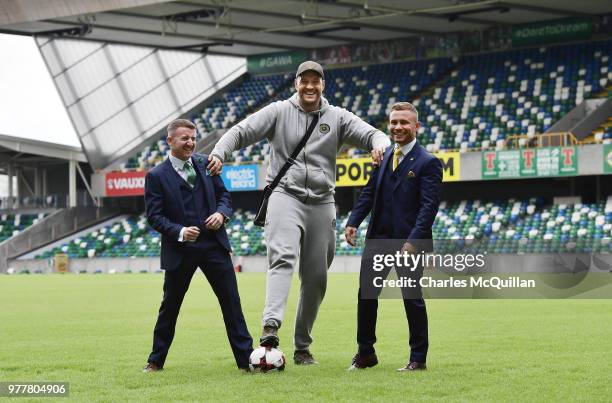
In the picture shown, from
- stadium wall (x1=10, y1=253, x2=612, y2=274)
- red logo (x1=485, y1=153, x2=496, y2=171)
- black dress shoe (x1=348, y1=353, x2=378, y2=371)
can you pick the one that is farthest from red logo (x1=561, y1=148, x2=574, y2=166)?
black dress shoe (x1=348, y1=353, x2=378, y2=371)

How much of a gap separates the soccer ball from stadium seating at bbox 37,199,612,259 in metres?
18.5

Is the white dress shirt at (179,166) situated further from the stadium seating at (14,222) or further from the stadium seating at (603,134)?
the stadium seating at (14,222)

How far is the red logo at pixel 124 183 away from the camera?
51.4 metres

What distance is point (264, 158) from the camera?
4878cm

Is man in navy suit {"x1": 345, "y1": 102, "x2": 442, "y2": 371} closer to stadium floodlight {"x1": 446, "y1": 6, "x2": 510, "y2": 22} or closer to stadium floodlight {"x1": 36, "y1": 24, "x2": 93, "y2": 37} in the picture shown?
stadium floodlight {"x1": 446, "y1": 6, "x2": 510, "y2": 22}

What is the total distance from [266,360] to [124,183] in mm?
44107

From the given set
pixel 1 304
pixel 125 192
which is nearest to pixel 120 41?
pixel 125 192

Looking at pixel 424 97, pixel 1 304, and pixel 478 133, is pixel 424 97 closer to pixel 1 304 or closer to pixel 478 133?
pixel 478 133

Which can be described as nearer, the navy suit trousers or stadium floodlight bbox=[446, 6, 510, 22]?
the navy suit trousers

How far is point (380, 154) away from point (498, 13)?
37.9m

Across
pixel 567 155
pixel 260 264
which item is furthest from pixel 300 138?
pixel 260 264

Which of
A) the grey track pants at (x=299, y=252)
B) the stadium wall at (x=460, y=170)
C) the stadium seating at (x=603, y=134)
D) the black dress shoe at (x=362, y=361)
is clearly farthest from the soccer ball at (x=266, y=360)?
the stadium seating at (x=603, y=134)

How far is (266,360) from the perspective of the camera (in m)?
8.83

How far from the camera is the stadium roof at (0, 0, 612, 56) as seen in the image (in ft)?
141
